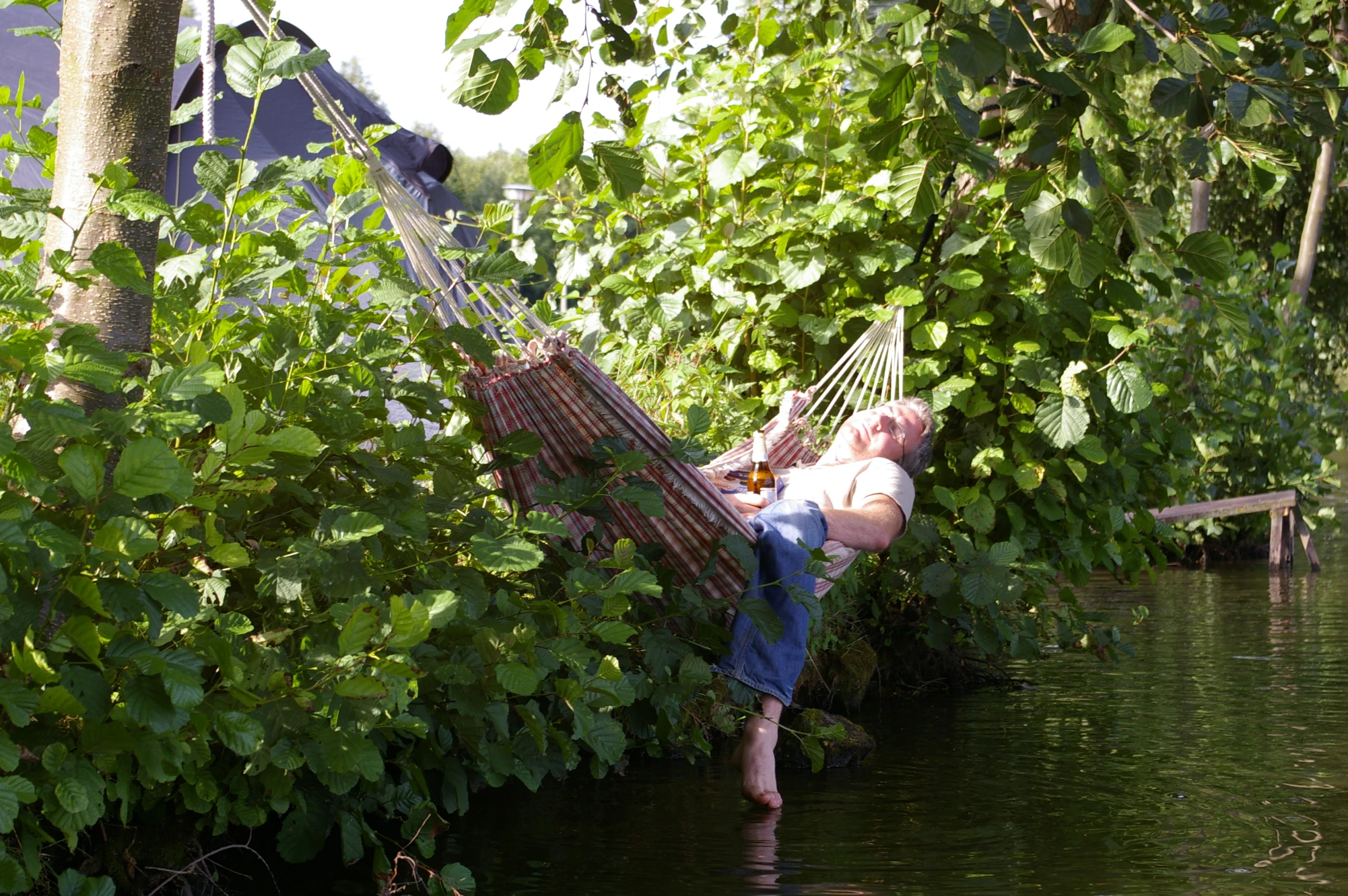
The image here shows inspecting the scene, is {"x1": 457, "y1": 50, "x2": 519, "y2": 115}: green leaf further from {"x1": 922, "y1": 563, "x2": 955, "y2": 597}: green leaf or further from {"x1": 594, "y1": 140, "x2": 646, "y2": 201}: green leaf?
{"x1": 922, "y1": 563, "x2": 955, "y2": 597}: green leaf

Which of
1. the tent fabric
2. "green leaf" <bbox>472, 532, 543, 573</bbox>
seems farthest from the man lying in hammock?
the tent fabric

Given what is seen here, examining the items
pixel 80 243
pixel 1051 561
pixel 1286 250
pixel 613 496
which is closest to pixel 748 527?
pixel 613 496

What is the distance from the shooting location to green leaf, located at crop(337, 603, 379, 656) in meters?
1.32

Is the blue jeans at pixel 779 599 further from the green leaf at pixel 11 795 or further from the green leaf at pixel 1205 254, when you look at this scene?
the green leaf at pixel 11 795

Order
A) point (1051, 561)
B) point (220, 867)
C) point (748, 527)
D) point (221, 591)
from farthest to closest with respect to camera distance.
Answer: point (1051, 561) < point (748, 527) < point (220, 867) < point (221, 591)

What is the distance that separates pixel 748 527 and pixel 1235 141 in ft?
3.31

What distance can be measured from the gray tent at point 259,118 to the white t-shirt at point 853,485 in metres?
2.60

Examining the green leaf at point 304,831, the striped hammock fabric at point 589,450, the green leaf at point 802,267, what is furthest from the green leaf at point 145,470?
the green leaf at point 802,267

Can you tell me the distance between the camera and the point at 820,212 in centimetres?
332

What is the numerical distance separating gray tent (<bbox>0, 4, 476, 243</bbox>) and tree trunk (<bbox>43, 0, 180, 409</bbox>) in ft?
10.2

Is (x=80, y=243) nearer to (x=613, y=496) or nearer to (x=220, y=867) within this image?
(x=613, y=496)

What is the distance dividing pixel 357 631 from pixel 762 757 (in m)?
1.13

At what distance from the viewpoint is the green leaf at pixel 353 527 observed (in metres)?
1.41

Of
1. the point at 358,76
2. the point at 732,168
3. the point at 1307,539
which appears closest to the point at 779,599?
the point at 732,168
